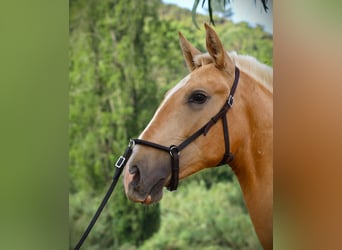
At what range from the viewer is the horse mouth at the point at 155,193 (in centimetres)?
234

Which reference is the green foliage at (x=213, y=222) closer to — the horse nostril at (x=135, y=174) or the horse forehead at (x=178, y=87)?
the horse nostril at (x=135, y=174)

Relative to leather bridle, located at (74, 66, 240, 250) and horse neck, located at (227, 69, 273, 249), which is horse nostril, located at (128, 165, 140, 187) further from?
horse neck, located at (227, 69, 273, 249)

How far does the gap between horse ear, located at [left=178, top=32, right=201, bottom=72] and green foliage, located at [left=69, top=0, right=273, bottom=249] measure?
30 millimetres

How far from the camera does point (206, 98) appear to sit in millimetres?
2359

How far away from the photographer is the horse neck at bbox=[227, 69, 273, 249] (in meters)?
2.41

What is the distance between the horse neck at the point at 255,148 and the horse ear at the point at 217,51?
11 cm

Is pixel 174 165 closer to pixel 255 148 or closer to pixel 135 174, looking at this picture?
pixel 135 174

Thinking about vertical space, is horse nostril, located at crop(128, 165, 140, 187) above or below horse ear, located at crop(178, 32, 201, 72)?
below

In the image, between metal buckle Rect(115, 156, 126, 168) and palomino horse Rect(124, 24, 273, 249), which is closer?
palomino horse Rect(124, 24, 273, 249)

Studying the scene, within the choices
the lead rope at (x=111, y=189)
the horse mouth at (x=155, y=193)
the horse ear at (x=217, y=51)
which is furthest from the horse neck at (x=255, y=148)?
the lead rope at (x=111, y=189)

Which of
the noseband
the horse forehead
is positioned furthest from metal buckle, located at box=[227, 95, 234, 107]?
the horse forehead
